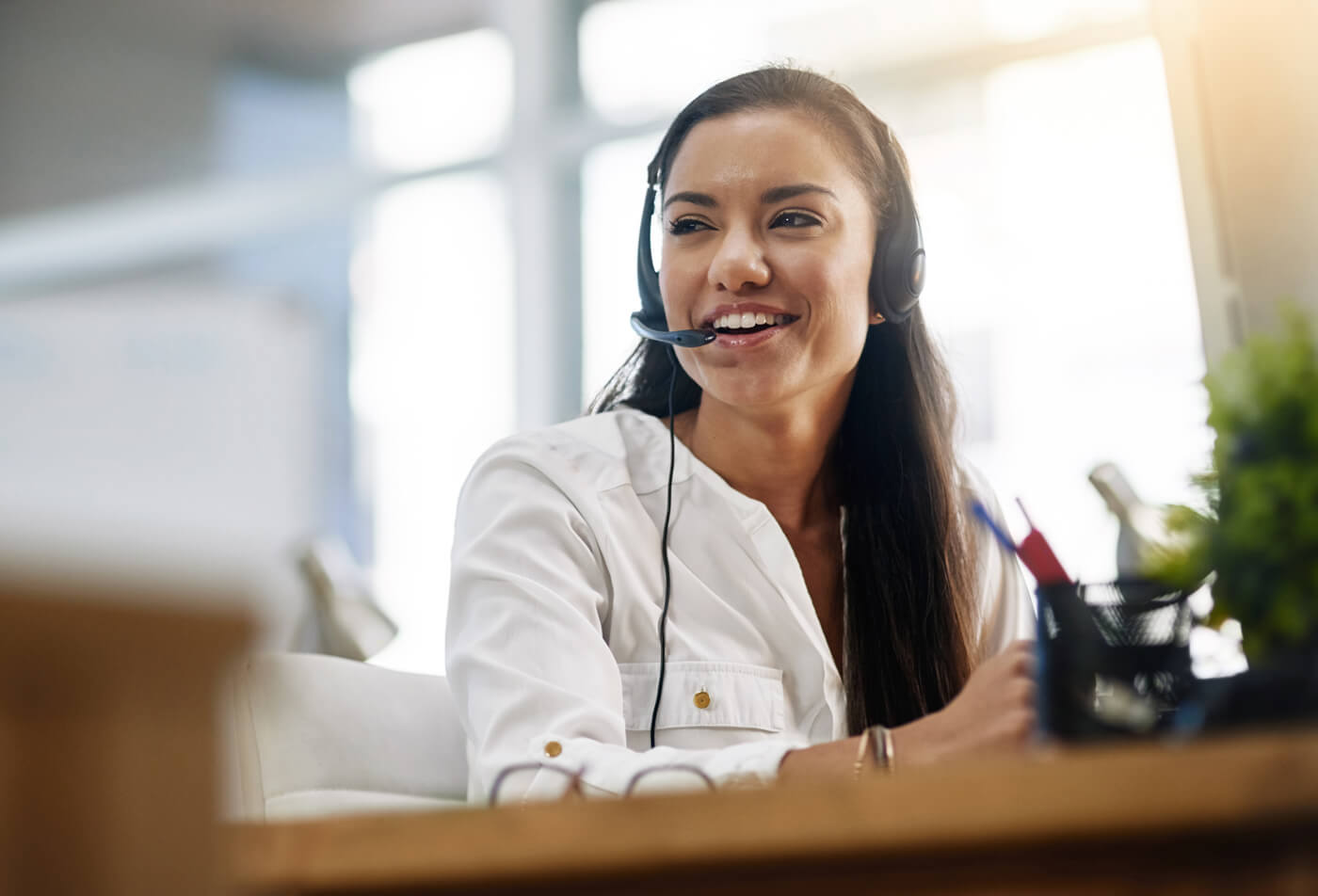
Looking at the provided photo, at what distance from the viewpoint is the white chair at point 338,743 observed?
47.3 inches

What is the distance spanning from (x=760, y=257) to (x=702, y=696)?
49cm

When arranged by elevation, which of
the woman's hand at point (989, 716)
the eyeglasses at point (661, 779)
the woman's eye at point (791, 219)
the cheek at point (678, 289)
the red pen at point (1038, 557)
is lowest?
the eyeglasses at point (661, 779)

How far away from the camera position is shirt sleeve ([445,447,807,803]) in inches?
36.3

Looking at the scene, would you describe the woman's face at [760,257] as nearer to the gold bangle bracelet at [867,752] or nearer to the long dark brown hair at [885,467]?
the long dark brown hair at [885,467]

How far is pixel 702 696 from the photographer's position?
128 centimetres

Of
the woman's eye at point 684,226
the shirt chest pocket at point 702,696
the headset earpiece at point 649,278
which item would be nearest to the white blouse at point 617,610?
the shirt chest pocket at point 702,696

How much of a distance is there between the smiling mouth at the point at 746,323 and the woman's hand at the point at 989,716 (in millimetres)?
709

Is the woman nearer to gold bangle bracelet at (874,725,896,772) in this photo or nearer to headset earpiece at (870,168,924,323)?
headset earpiece at (870,168,924,323)

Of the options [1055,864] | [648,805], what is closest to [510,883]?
[648,805]

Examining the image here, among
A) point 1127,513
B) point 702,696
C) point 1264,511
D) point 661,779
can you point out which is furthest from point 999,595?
point 1264,511

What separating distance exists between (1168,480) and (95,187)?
12.4 ft

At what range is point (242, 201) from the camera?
460 centimetres

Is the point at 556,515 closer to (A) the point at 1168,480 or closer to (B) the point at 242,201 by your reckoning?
(A) the point at 1168,480

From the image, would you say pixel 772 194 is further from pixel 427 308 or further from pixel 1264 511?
pixel 427 308
